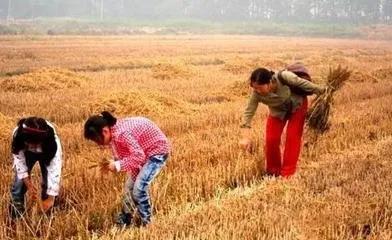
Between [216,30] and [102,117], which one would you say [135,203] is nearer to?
[102,117]

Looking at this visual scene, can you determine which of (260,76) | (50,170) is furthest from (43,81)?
(50,170)

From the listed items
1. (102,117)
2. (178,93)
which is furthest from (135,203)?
(178,93)

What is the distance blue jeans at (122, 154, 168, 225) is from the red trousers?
1.99 m

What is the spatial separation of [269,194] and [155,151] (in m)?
1.37

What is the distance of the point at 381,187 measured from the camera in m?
5.94

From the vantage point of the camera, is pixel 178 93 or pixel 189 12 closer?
pixel 178 93

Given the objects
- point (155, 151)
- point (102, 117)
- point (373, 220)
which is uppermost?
point (102, 117)

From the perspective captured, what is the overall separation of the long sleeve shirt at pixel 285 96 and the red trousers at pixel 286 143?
5.1 inches

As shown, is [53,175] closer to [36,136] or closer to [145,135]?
[36,136]

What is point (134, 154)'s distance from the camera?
195 inches

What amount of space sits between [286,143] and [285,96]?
58 centimetres

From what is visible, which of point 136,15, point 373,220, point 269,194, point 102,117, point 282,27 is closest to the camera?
point 102,117

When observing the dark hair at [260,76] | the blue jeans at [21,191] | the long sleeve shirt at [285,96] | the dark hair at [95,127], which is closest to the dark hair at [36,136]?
the blue jeans at [21,191]

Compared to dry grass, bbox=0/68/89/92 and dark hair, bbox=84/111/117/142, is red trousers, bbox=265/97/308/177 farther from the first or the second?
dry grass, bbox=0/68/89/92
